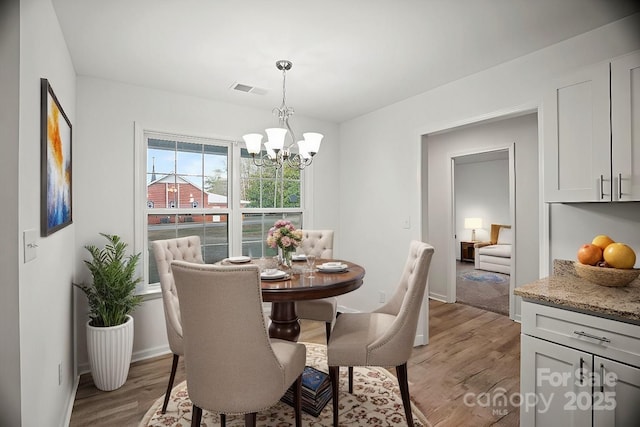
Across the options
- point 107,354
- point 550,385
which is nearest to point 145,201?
point 107,354

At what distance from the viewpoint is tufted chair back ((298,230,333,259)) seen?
3.36 meters

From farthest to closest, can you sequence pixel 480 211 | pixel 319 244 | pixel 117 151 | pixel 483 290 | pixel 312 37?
pixel 480 211 < pixel 483 290 < pixel 319 244 < pixel 117 151 < pixel 312 37

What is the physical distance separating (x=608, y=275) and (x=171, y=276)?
2.69 m

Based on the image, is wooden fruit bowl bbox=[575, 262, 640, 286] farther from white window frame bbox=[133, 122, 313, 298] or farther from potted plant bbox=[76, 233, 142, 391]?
potted plant bbox=[76, 233, 142, 391]

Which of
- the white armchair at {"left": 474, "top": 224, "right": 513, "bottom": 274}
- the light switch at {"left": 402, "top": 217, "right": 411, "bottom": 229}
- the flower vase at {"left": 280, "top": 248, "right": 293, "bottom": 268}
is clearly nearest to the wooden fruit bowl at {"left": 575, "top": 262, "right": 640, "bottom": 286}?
the light switch at {"left": 402, "top": 217, "right": 411, "bottom": 229}

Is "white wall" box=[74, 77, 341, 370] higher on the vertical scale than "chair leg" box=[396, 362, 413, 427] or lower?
higher

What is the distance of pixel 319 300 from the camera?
2854 millimetres

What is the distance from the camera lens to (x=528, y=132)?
402 cm

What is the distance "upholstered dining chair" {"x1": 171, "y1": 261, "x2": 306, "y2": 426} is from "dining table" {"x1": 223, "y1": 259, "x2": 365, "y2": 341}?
1.26ft

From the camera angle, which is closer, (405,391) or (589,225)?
(405,391)

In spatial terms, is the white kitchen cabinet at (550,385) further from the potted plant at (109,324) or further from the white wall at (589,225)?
the potted plant at (109,324)

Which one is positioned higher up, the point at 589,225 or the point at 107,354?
A: the point at 589,225

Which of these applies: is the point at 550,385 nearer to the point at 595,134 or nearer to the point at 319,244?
the point at 595,134

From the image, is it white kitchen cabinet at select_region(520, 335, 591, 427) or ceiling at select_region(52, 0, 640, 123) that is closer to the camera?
white kitchen cabinet at select_region(520, 335, 591, 427)
